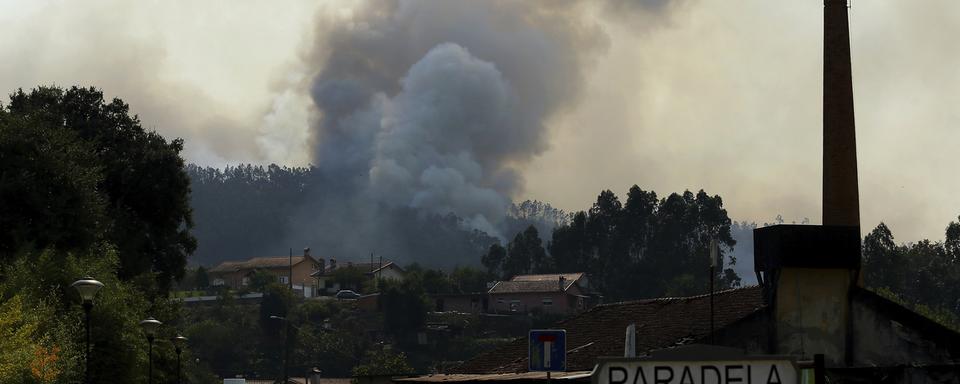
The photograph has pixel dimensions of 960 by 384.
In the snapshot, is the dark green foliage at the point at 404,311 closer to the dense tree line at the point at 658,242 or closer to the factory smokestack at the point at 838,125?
the dense tree line at the point at 658,242

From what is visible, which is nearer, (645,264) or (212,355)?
(212,355)

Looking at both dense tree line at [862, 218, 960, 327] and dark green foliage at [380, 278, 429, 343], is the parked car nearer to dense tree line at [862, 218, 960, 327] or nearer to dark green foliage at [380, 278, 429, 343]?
dark green foliage at [380, 278, 429, 343]

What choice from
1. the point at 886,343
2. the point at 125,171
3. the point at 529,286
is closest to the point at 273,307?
the point at 529,286

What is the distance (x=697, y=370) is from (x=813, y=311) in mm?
28677

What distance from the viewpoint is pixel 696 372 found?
8.72 m

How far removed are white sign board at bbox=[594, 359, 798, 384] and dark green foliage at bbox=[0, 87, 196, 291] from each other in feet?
156

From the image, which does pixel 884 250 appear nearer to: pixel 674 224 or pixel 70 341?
pixel 674 224

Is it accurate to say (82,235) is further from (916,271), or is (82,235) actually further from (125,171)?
(916,271)

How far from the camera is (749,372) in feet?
28.8

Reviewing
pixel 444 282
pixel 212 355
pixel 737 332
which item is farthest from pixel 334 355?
pixel 737 332

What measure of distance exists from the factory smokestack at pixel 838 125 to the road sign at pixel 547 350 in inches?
1463

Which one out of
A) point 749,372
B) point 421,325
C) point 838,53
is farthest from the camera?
point 421,325

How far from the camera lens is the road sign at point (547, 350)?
16672mm

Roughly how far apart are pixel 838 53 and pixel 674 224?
139 m
